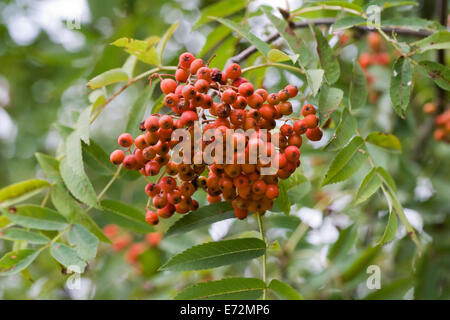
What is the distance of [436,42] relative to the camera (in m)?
1.53

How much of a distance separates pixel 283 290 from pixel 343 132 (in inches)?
23.2

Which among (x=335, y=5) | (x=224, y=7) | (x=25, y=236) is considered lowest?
(x=25, y=236)

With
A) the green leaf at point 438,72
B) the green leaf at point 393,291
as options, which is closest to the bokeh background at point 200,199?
the green leaf at point 393,291

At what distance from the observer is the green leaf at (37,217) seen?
1680mm

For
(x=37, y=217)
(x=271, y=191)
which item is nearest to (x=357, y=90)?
(x=271, y=191)

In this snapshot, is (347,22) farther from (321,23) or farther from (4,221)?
(4,221)

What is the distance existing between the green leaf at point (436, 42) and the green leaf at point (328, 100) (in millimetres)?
349

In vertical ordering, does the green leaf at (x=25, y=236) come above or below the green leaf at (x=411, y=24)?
below

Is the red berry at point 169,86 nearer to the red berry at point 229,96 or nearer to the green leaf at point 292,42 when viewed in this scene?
the red berry at point 229,96

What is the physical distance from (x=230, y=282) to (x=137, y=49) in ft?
2.93

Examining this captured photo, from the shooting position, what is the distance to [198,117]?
53.9 inches
